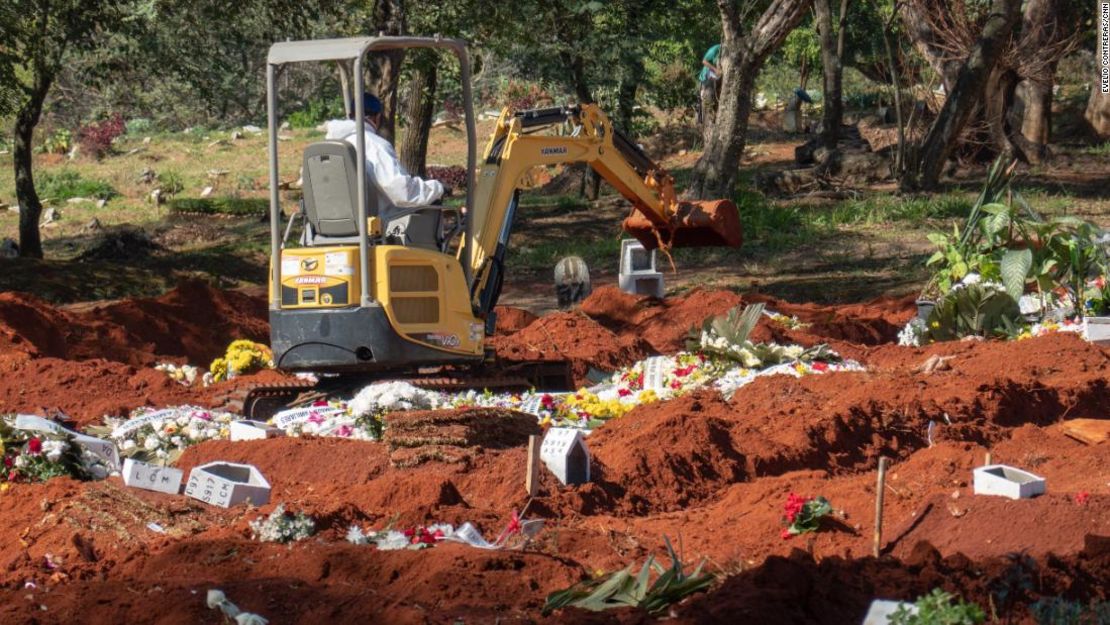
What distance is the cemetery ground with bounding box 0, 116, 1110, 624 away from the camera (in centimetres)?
564

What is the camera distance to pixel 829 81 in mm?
26156

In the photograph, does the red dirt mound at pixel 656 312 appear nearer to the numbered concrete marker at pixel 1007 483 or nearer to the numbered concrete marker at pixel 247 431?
the numbered concrete marker at pixel 247 431

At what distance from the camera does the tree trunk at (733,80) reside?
19391 mm

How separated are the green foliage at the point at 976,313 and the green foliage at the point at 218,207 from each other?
53.0 feet

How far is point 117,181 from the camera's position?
30.7 metres

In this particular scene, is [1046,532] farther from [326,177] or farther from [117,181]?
[117,181]

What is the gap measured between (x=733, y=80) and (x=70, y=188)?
602 inches

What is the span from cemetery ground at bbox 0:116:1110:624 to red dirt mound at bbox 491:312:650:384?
0.10 ft

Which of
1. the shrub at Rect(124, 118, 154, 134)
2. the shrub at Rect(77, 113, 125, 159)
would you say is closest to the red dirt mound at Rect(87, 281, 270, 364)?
the shrub at Rect(77, 113, 125, 159)

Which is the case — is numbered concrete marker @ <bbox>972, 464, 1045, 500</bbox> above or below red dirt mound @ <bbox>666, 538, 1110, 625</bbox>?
below

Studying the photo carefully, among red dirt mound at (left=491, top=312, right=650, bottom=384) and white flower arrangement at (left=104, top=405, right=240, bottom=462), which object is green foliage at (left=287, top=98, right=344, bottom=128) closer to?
red dirt mound at (left=491, top=312, right=650, bottom=384)

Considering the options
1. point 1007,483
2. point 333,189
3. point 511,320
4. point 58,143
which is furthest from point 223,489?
point 58,143

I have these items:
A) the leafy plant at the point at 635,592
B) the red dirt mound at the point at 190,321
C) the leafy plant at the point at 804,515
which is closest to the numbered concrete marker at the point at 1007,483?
the leafy plant at the point at 804,515

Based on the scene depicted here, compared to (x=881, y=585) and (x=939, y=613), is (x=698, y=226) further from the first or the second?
(x=939, y=613)
